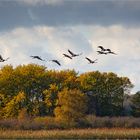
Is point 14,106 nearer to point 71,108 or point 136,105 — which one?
point 71,108

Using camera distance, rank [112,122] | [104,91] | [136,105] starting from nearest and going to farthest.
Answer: [112,122], [136,105], [104,91]

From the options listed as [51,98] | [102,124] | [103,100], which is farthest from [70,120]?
[103,100]

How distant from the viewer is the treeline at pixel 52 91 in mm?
86125

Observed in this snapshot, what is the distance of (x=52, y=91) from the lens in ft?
290

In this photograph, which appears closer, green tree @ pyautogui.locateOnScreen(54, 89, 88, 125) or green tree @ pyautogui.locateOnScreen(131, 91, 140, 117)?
green tree @ pyautogui.locateOnScreen(54, 89, 88, 125)

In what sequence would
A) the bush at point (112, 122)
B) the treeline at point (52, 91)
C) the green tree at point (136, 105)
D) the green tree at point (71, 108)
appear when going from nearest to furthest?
the green tree at point (71, 108)
the bush at point (112, 122)
the treeline at point (52, 91)
the green tree at point (136, 105)

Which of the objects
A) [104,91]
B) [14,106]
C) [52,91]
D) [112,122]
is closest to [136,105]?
[104,91]

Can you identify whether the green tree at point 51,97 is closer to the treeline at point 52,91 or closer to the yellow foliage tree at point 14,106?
the treeline at point 52,91

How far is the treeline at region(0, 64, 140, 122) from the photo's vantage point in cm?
8612

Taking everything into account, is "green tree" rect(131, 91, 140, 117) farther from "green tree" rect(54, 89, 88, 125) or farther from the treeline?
"green tree" rect(54, 89, 88, 125)

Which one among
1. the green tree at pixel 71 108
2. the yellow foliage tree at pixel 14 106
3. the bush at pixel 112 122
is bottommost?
the bush at pixel 112 122

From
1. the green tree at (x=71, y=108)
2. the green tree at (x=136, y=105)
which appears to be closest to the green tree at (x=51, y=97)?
the green tree at (x=136, y=105)

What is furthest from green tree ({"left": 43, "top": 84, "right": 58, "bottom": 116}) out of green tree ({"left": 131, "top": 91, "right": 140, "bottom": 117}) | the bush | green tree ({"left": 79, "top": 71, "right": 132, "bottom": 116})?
the bush

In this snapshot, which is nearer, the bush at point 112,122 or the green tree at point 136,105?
the bush at point 112,122
